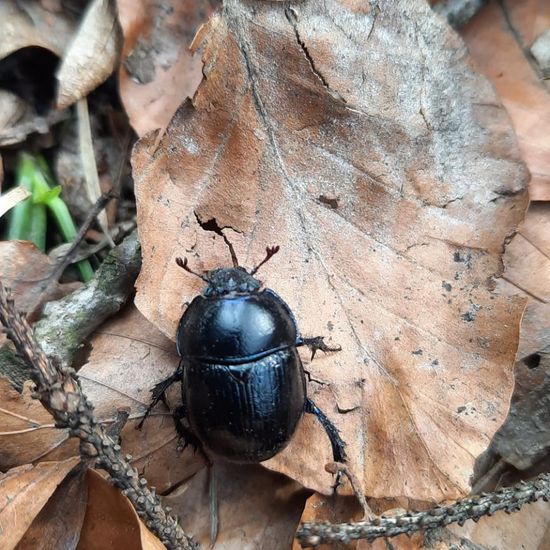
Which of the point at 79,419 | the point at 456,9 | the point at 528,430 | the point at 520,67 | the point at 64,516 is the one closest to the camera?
the point at 79,419

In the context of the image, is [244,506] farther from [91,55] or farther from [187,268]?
[91,55]

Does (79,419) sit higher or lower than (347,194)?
lower

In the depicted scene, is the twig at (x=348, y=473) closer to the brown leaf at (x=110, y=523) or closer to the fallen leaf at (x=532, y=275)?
the brown leaf at (x=110, y=523)

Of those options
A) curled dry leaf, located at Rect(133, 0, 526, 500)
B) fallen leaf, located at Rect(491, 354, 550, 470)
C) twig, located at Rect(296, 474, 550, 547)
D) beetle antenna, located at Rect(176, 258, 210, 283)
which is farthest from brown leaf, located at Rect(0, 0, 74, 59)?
fallen leaf, located at Rect(491, 354, 550, 470)

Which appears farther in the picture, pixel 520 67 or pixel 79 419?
pixel 520 67

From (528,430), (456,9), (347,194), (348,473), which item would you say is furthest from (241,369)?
(456,9)

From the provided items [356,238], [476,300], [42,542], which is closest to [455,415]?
[476,300]

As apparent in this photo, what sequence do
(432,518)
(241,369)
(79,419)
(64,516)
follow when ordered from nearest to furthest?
(79,419) → (432,518) → (64,516) → (241,369)
